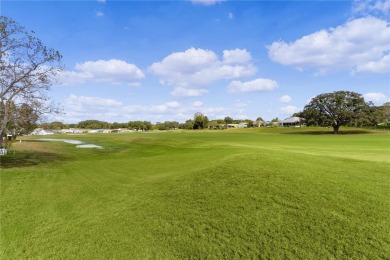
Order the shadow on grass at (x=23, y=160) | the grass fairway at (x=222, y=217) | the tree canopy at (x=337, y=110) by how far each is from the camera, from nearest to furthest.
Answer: the grass fairway at (x=222, y=217)
the shadow on grass at (x=23, y=160)
the tree canopy at (x=337, y=110)

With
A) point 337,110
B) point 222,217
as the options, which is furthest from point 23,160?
point 337,110

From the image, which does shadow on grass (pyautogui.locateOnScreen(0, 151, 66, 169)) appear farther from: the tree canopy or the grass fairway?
the tree canopy

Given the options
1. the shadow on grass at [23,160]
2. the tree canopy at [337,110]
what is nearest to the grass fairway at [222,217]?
the shadow on grass at [23,160]

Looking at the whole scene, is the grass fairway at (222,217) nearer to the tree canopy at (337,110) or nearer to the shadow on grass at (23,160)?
the shadow on grass at (23,160)

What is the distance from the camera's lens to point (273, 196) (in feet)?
29.6

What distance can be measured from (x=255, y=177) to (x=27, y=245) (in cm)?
876

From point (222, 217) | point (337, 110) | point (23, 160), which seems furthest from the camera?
point (337, 110)

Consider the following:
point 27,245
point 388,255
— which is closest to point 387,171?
point 388,255

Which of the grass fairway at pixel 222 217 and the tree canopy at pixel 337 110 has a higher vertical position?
the tree canopy at pixel 337 110

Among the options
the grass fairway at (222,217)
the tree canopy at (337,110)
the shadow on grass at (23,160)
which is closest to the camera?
the grass fairway at (222,217)

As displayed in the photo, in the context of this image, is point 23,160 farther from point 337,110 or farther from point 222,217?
point 337,110

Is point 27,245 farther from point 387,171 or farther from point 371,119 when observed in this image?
point 371,119

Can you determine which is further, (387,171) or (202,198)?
(387,171)

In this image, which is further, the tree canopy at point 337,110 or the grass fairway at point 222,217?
the tree canopy at point 337,110
